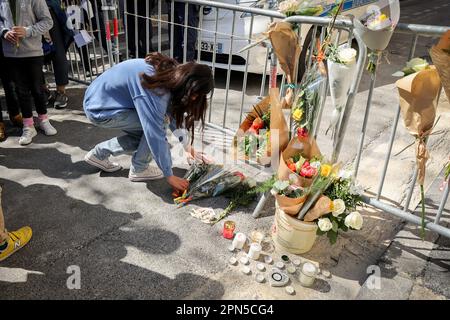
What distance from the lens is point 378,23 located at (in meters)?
2.12

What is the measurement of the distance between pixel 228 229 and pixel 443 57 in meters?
1.62

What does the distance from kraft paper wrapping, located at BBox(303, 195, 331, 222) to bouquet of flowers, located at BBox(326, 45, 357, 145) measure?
0.63 metres

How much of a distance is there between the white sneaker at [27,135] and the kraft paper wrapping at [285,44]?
2.57 meters

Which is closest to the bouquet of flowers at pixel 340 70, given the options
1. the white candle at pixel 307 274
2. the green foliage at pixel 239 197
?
the green foliage at pixel 239 197

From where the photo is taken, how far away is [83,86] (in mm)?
5336

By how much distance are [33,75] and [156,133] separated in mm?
1720

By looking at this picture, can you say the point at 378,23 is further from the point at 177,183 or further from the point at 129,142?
the point at 129,142

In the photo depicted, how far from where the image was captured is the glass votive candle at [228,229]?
2672mm

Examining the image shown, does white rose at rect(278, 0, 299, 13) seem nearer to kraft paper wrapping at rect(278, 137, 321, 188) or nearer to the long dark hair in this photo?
the long dark hair

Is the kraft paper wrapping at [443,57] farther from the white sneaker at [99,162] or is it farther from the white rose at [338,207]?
the white sneaker at [99,162]

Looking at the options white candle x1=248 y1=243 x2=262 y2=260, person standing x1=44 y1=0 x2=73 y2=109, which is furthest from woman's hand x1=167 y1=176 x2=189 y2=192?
person standing x1=44 y1=0 x2=73 y2=109

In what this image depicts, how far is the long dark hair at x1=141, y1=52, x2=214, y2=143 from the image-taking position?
2623 millimetres

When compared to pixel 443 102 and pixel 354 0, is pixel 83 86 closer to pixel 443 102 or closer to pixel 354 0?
pixel 354 0

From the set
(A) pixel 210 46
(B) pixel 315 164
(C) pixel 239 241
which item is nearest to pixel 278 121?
(B) pixel 315 164
